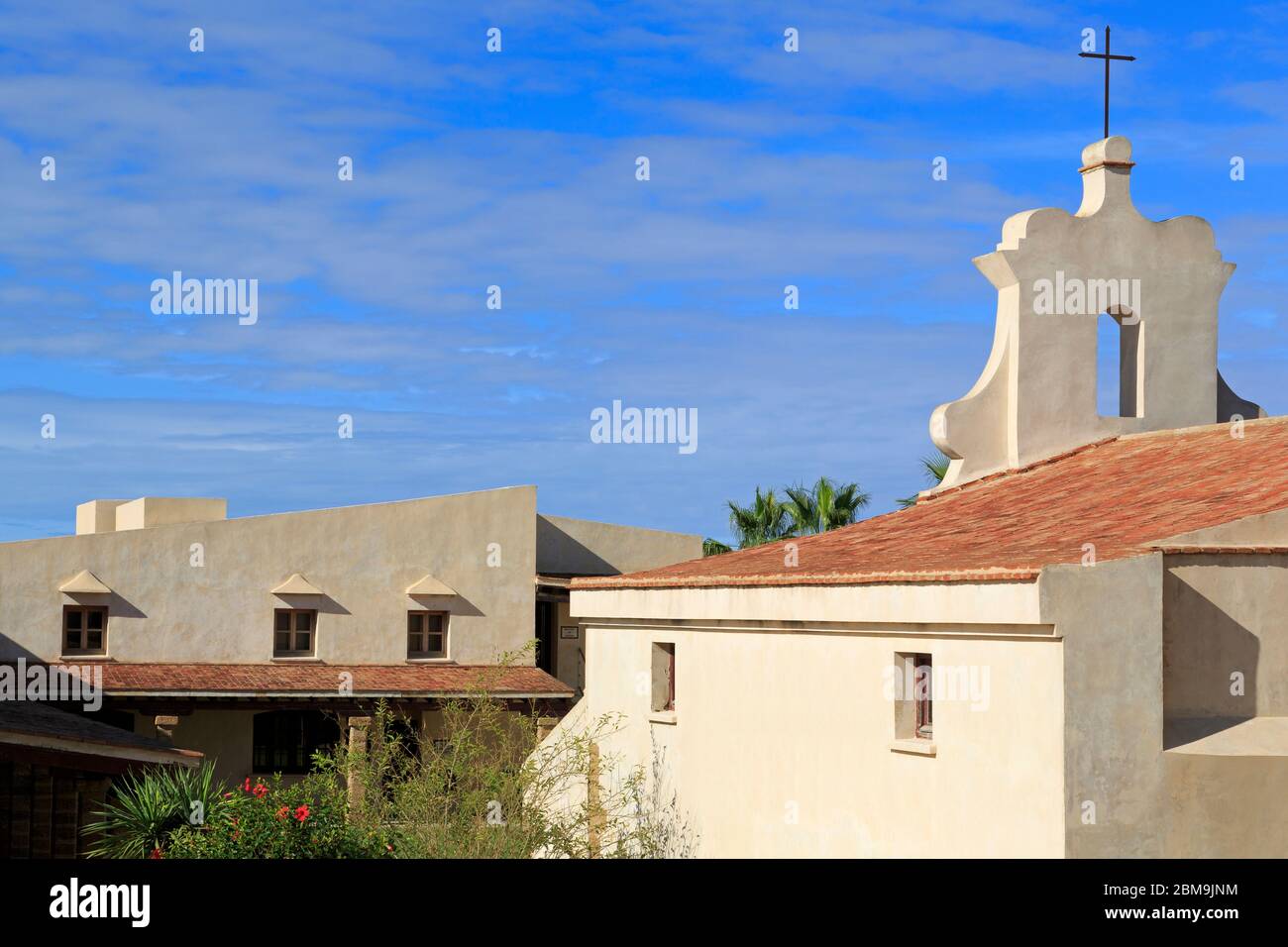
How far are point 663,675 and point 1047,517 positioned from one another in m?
5.75

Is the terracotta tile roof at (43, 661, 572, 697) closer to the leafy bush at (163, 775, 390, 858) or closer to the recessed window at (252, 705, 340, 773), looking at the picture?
the recessed window at (252, 705, 340, 773)

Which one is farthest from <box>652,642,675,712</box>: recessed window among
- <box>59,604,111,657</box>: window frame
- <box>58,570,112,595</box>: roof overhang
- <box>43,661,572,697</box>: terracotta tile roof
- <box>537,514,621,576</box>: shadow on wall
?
<box>537,514,621,576</box>: shadow on wall

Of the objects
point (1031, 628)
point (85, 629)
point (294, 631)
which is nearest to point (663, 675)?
point (1031, 628)

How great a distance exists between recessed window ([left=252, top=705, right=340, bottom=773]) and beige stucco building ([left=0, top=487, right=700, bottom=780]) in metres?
0.04

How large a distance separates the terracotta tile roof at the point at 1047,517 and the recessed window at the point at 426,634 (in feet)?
49.7

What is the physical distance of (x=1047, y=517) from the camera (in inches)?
597

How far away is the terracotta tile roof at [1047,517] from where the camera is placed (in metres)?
12.6

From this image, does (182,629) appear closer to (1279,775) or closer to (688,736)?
(688,736)

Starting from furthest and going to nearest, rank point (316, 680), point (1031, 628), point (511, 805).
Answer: point (316, 680) < point (511, 805) < point (1031, 628)

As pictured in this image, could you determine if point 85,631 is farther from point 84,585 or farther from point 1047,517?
point 1047,517

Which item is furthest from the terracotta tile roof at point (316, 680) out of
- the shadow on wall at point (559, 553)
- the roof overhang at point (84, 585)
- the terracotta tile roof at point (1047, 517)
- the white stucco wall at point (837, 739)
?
the terracotta tile roof at point (1047, 517)

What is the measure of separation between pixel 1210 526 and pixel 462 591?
2511 centimetres
